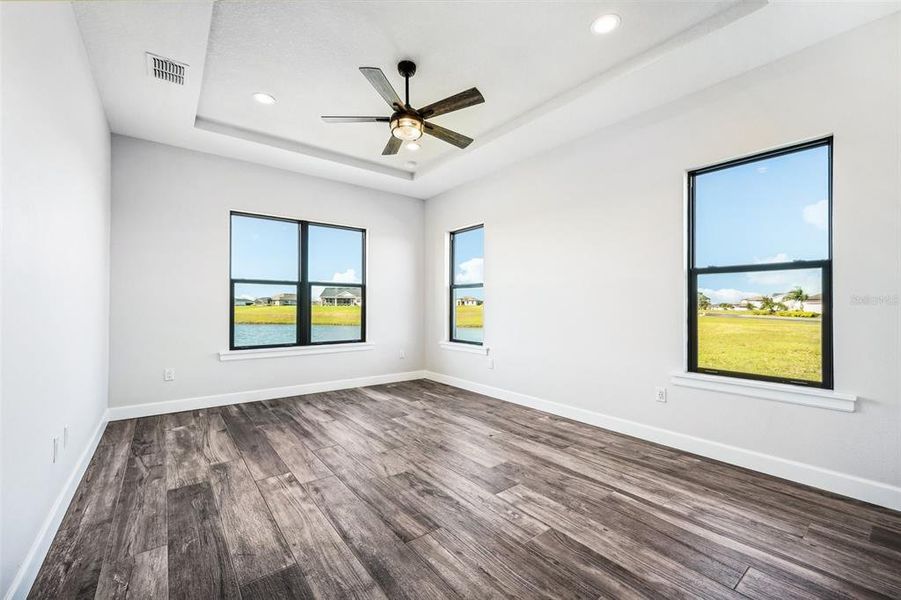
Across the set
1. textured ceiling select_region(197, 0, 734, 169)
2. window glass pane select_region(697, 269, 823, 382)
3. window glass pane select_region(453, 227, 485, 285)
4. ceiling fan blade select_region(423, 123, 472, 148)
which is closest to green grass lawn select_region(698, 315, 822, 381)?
window glass pane select_region(697, 269, 823, 382)

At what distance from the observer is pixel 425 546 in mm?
1856

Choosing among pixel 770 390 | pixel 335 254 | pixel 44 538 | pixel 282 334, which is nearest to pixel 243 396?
pixel 282 334

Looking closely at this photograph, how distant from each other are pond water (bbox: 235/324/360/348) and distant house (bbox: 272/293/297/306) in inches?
11.4

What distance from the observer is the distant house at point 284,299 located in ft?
15.9

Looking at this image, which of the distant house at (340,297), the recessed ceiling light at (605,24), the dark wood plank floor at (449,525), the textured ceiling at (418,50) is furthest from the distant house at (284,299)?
the recessed ceiling light at (605,24)

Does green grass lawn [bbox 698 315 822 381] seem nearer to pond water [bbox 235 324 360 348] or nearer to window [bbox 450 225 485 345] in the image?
window [bbox 450 225 485 345]

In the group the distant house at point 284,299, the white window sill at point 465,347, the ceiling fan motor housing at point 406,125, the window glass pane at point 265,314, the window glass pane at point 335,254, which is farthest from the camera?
the window glass pane at point 335,254

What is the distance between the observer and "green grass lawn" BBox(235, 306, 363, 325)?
4.62 metres

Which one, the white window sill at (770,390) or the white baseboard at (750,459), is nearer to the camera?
the white baseboard at (750,459)

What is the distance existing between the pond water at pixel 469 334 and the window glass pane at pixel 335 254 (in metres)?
1.60

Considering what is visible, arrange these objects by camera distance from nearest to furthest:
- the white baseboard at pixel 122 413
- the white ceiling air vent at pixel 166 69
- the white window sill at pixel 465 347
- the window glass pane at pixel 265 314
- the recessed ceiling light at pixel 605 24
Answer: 1. the white baseboard at pixel 122 413
2. the recessed ceiling light at pixel 605 24
3. the white ceiling air vent at pixel 166 69
4. the window glass pane at pixel 265 314
5. the white window sill at pixel 465 347

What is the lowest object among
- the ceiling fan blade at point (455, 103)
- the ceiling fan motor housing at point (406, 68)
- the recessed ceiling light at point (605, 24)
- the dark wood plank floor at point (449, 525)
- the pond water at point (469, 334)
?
the dark wood plank floor at point (449, 525)

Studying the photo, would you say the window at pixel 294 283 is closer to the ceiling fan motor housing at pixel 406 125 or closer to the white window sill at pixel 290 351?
the white window sill at pixel 290 351

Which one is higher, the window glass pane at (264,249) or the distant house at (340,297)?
the window glass pane at (264,249)
